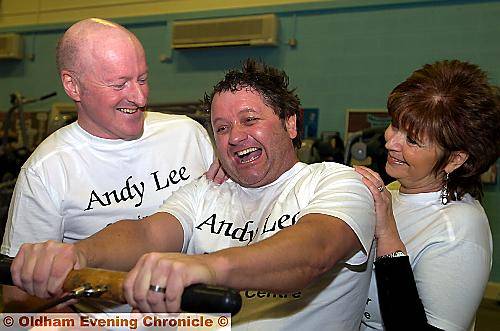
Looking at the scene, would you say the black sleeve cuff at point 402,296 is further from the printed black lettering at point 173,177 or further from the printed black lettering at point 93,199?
the printed black lettering at point 93,199

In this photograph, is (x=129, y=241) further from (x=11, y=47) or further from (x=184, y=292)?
(x=11, y=47)

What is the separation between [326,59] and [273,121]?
422 cm

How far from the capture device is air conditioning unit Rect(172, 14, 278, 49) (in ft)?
19.4

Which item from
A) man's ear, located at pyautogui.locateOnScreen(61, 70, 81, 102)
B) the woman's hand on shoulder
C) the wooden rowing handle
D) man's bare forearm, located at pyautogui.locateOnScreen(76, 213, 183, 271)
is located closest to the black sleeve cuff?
the woman's hand on shoulder

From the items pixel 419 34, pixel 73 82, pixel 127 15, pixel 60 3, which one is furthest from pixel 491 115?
pixel 60 3

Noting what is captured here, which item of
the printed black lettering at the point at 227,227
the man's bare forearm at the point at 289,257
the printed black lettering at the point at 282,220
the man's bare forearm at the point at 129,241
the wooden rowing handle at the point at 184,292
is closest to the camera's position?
the wooden rowing handle at the point at 184,292

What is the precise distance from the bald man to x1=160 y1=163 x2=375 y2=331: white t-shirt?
0.32m

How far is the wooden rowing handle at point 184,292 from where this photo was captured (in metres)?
0.88

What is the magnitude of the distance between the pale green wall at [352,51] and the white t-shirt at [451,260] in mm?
3646

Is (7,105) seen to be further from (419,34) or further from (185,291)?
(185,291)

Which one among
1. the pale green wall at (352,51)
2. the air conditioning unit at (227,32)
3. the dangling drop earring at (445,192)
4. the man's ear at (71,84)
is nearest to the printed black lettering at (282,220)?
the dangling drop earring at (445,192)

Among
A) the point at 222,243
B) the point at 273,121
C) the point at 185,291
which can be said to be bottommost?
the point at 222,243

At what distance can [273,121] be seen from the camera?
170 cm

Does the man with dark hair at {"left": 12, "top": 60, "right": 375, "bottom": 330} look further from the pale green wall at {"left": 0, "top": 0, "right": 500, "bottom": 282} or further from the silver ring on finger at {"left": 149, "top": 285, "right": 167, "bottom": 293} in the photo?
the pale green wall at {"left": 0, "top": 0, "right": 500, "bottom": 282}
